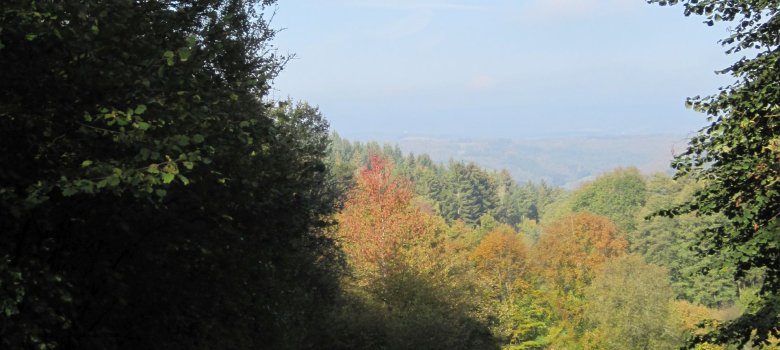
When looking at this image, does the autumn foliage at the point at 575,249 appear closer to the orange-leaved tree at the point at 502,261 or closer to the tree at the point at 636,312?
the orange-leaved tree at the point at 502,261

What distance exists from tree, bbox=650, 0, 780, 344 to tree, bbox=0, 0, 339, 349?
7.29 metres

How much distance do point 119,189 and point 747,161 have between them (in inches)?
368

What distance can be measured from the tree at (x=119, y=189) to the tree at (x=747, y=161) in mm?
7285

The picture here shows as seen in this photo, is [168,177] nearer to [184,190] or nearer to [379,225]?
[184,190]

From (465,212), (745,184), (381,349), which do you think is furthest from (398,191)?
(465,212)

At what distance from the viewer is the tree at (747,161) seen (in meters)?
10.5

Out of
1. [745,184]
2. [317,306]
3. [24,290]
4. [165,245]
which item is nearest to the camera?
[24,290]

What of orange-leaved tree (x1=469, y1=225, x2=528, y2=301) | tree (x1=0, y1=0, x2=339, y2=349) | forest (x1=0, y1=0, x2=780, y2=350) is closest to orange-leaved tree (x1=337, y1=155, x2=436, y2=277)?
forest (x1=0, y1=0, x2=780, y2=350)

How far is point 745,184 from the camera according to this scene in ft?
36.6

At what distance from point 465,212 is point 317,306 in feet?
377

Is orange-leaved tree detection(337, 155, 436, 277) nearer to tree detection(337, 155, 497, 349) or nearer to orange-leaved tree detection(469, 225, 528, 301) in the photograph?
tree detection(337, 155, 497, 349)

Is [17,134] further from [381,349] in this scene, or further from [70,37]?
[381,349]

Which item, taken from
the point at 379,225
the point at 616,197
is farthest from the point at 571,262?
the point at 616,197

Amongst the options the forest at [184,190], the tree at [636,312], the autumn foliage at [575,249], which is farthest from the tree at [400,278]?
the autumn foliage at [575,249]
